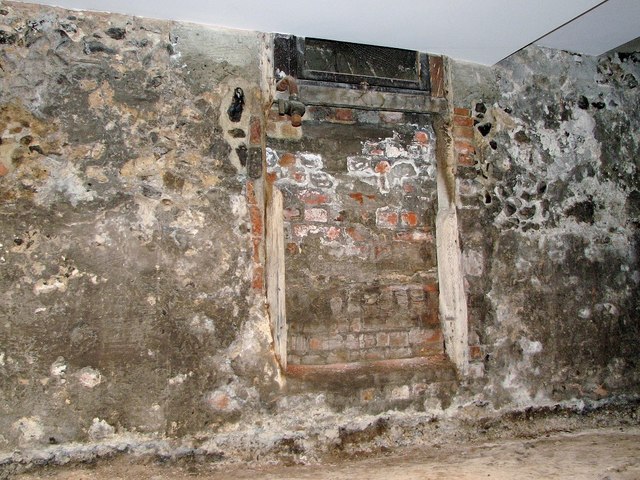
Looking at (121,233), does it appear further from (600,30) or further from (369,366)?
(600,30)

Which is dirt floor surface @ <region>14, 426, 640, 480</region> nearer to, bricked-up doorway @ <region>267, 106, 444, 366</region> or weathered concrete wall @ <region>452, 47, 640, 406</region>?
weathered concrete wall @ <region>452, 47, 640, 406</region>

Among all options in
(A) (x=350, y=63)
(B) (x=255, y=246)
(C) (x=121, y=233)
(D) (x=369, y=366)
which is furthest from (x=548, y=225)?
(C) (x=121, y=233)

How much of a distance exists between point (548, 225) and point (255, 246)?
1.61m

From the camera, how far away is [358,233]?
249 cm

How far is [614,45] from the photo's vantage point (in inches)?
111

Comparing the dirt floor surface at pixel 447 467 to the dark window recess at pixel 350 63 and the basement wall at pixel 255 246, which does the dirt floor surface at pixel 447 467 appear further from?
the dark window recess at pixel 350 63

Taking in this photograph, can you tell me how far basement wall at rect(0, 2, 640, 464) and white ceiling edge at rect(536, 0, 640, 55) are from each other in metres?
0.10

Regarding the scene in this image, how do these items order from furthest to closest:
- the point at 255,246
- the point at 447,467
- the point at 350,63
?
the point at 350,63 → the point at 255,246 → the point at 447,467

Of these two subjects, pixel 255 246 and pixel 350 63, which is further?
pixel 350 63

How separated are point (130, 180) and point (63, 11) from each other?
77cm

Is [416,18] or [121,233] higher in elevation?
[416,18]

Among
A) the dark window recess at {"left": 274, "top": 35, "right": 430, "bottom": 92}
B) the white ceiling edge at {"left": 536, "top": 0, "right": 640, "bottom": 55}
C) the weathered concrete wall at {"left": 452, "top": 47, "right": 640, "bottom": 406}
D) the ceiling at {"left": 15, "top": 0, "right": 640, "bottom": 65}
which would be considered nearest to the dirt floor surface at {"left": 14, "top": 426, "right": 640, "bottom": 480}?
the weathered concrete wall at {"left": 452, "top": 47, "right": 640, "bottom": 406}

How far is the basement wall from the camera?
6.59 feet

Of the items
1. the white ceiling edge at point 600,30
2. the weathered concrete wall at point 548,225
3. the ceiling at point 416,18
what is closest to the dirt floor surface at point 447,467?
the weathered concrete wall at point 548,225
